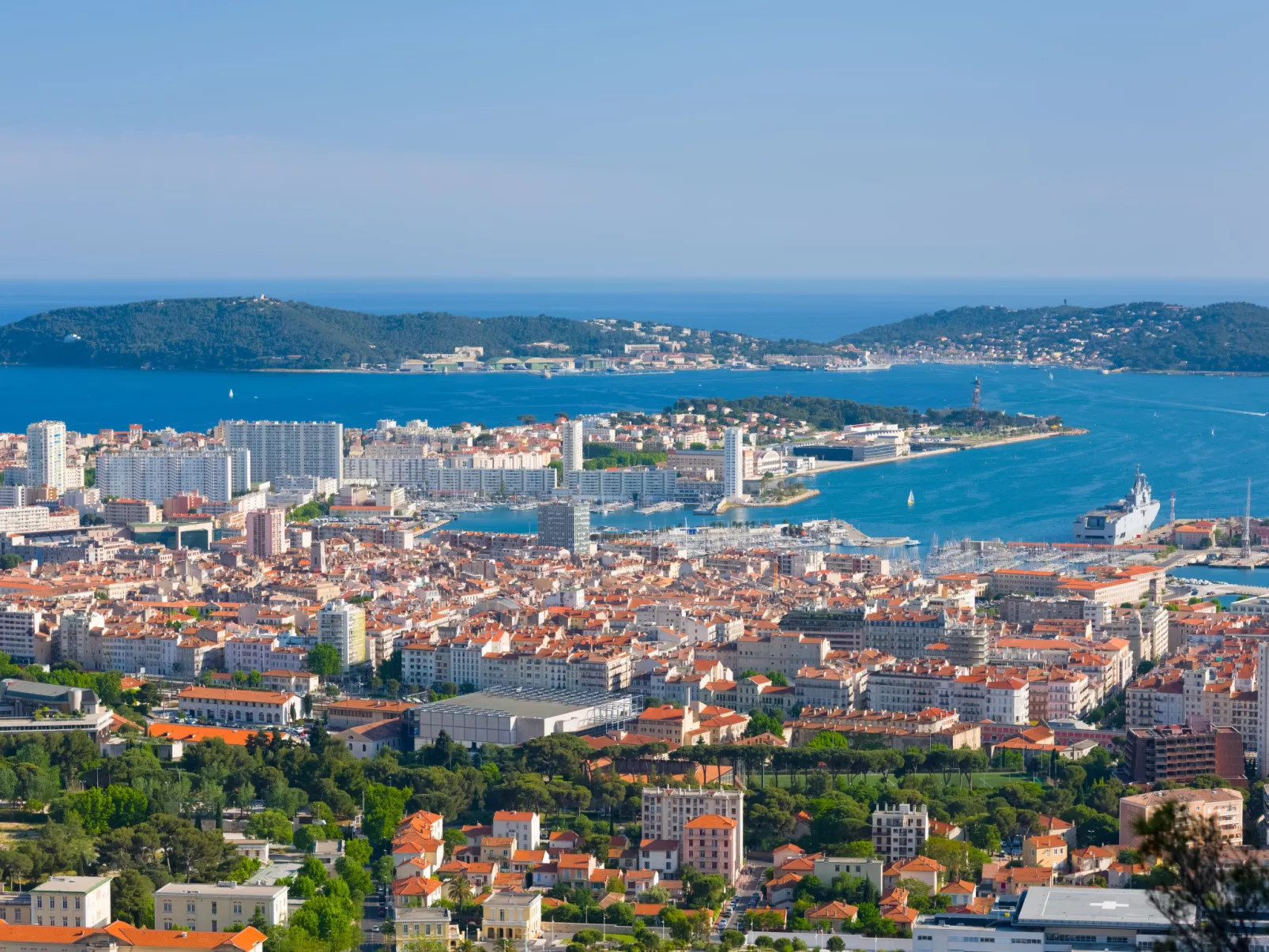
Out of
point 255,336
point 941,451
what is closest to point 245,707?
point 941,451

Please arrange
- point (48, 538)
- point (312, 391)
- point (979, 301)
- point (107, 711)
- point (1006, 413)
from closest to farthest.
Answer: point (107, 711)
point (48, 538)
point (1006, 413)
point (312, 391)
point (979, 301)

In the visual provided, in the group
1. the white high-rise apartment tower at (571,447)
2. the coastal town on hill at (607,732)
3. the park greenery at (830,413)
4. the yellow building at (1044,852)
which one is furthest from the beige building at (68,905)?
the park greenery at (830,413)

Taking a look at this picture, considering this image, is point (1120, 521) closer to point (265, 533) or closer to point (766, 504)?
point (766, 504)

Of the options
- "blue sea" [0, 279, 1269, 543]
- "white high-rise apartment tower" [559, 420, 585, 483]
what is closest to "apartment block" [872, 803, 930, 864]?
"blue sea" [0, 279, 1269, 543]

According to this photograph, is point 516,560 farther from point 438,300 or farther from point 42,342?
point 438,300

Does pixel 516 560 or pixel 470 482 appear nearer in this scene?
pixel 516 560

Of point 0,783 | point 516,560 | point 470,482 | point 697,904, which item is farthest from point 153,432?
point 697,904

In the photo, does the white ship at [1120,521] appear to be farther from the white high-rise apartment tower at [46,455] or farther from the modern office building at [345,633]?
the white high-rise apartment tower at [46,455]
